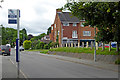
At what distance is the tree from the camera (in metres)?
15.8

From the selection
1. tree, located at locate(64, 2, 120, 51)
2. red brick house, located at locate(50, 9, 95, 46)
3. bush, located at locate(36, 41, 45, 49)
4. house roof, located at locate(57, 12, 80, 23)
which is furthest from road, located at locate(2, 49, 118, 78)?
bush, located at locate(36, 41, 45, 49)

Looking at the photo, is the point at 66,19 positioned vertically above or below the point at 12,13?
above

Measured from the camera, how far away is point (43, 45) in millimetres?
62406

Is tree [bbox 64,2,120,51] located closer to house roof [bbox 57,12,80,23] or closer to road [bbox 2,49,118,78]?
road [bbox 2,49,118,78]

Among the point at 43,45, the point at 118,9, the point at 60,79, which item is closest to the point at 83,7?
the point at 118,9

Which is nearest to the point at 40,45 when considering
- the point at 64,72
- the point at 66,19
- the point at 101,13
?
the point at 66,19

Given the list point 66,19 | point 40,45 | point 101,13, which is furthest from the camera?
point 40,45

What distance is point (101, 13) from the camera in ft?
55.4

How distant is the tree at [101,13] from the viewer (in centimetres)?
1579

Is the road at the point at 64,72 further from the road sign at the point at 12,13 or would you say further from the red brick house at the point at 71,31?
the red brick house at the point at 71,31

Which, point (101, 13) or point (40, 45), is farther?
point (40, 45)

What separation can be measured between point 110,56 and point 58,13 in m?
39.2

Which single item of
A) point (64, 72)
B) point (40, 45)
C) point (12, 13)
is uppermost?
point (12, 13)

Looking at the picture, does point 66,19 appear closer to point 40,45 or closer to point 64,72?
point 40,45
